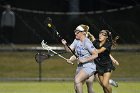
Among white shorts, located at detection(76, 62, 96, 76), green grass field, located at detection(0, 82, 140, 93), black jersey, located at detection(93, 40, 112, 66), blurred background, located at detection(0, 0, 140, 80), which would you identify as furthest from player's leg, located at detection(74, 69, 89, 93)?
blurred background, located at detection(0, 0, 140, 80)

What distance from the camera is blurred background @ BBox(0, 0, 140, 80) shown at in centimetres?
3020

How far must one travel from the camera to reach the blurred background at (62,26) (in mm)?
30203

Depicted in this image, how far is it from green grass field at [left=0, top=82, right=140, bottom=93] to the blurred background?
3147 millimetres

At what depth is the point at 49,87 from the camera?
24969 millimetres

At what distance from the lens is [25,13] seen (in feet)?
126

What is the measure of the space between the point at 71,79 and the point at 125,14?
10.7 metres

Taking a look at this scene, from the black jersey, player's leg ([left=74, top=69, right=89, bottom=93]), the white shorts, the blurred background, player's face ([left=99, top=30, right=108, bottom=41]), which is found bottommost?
player's leg ([left=74, top=69, right=89, bottom=93])

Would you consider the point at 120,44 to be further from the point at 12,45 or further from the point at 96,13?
the point at 12,45

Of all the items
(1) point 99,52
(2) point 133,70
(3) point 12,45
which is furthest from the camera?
(3) point 12,45

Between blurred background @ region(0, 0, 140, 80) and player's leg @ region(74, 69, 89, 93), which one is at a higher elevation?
blurred background @ region(0, 0, 140, 80)

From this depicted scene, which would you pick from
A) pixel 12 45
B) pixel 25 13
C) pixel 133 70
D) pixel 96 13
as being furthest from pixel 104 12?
pixel 133 70

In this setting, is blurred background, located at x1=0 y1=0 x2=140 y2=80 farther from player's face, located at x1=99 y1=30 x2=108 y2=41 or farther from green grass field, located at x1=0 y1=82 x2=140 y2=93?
player's face, located at x1=99 y1=30 x2=108 y2=41

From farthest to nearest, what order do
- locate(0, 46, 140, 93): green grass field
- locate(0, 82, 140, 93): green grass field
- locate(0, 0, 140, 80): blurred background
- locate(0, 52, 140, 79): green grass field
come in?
1. locate(0, 0, 140, 80): blurred background
2. locate(0, 52, 140, 79): green grass field
3. locate(0, 46, 140, 93): green grass field
4. locate(0, 82, 140, 93): green grass field

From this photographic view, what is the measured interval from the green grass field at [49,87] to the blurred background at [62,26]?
315 cm
